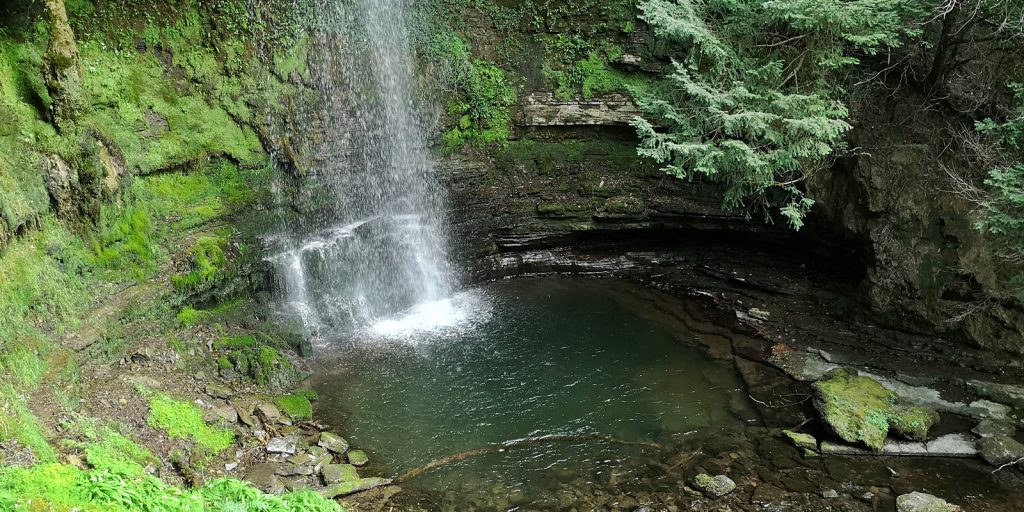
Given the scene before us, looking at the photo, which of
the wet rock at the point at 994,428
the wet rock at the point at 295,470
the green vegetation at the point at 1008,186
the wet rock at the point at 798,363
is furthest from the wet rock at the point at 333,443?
the green vegetation at the point at 1008,186

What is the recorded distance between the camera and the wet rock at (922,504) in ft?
27.5

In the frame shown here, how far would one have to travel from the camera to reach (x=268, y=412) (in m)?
10.1

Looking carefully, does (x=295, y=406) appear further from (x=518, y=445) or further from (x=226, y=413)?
(x=518, y=445)

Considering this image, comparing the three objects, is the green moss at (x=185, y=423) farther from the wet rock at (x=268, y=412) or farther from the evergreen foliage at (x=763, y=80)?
the evergreen foliage at (x=763, y=80)

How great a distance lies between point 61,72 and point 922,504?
14457 millimetres

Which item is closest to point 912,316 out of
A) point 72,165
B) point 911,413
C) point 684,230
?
point 911,413

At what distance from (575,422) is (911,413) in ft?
17.9

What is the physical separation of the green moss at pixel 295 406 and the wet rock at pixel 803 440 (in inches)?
312

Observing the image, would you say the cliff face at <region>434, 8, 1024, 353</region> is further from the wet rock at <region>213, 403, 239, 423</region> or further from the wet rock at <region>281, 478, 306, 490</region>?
the wet rock at <region>281, 478, 306, 490</region>

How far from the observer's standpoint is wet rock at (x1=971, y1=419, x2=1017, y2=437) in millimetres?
9805

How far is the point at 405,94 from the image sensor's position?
15.2 meters

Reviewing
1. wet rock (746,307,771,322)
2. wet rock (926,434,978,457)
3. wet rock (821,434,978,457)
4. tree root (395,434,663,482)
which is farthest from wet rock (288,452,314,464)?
wet rock (746,307,771,322)

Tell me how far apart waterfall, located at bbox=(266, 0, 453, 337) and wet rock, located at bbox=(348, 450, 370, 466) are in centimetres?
401

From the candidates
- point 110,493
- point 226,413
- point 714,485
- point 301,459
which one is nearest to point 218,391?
point 226,413
